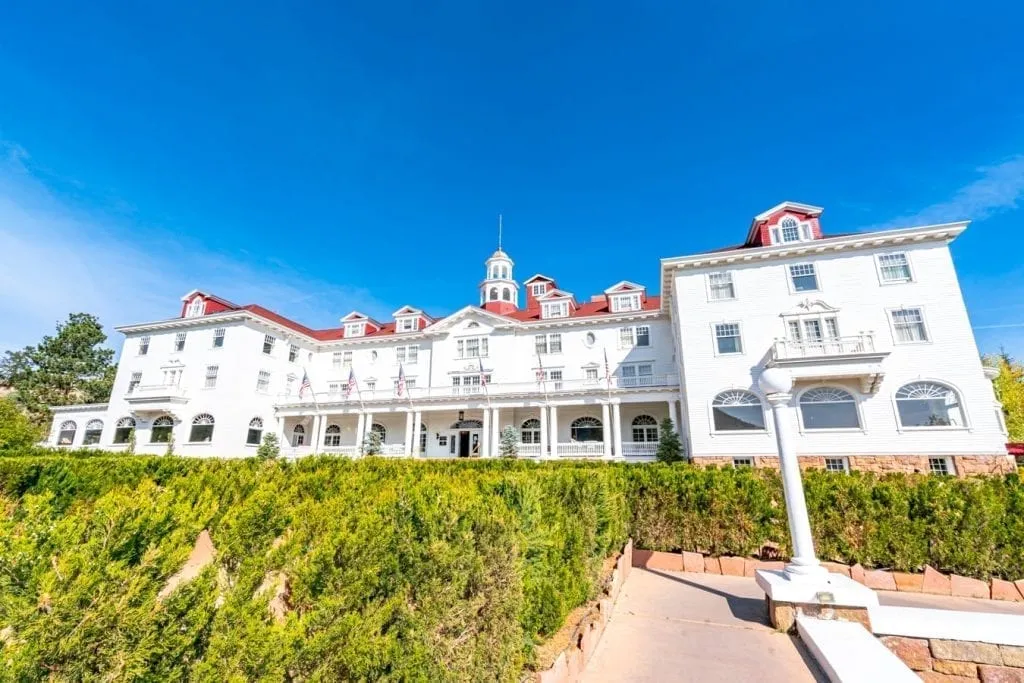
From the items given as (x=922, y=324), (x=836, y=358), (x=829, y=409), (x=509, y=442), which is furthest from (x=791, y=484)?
(x=509, y=442)

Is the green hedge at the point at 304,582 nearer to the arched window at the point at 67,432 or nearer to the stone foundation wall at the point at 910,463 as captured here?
the stone foundation wall at the point at 910,463

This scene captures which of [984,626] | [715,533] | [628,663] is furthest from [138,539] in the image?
[715,533]

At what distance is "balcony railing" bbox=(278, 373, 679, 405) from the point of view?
2462 centimetres

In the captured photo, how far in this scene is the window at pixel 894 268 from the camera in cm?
1933

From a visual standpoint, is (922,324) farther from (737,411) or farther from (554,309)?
(554,309)

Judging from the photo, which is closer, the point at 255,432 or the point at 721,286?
the point at 721,286

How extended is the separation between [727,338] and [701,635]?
17.6m

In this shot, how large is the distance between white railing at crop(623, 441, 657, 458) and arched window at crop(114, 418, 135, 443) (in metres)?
30.9

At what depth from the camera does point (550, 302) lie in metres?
29.2

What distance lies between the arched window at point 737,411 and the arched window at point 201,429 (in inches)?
1128

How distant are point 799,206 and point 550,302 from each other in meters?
14.5

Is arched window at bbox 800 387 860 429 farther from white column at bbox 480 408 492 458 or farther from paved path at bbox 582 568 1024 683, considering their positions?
white column at bbox 480 408 492 458

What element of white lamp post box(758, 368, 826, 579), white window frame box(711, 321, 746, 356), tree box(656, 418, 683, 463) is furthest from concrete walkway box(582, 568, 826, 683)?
white window frame box(711, 321, 746, 356)

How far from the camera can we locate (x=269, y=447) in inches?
1063
